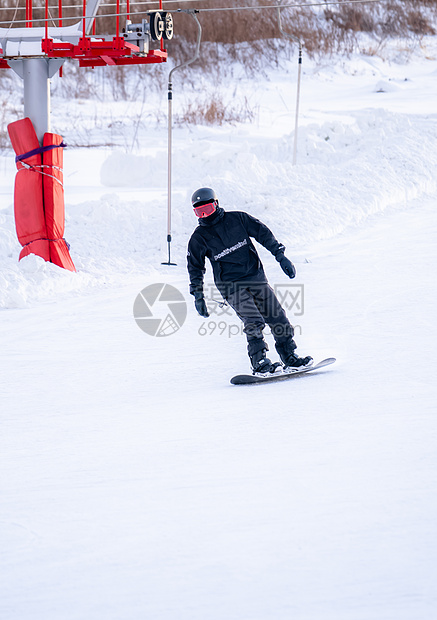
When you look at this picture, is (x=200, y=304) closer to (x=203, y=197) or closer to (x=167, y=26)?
(x=203, y=197)

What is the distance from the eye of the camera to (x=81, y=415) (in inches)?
184

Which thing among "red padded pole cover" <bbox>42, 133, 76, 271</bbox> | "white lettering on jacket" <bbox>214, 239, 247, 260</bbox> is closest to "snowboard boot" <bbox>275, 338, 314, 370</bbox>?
"white lettering on jacket" <bbox>214, 239, 247, 260</bbox>

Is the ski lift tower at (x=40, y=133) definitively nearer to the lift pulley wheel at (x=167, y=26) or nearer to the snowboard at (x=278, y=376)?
the lift pulley wheel at (x=167, y=26)

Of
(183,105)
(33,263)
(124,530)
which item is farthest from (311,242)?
(183,105)

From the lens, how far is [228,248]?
5.22 meters

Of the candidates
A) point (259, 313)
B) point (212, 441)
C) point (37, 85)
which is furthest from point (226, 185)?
point (212, 441)

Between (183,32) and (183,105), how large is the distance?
7428 millimetres

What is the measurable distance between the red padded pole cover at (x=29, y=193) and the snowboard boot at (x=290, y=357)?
12.4 feet

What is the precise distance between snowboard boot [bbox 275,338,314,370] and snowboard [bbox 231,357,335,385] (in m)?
0.05

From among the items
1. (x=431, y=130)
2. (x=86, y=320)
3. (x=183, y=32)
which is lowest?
(x=86, y=320)

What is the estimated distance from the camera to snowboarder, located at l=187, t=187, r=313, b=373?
521 centimetres

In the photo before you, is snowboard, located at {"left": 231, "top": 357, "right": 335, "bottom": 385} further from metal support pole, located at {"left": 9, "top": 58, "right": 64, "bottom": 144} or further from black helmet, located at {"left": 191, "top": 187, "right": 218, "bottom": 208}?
metal support pole, located at {"left": 9, "top": 58, "right": 64, "bottom": 144}

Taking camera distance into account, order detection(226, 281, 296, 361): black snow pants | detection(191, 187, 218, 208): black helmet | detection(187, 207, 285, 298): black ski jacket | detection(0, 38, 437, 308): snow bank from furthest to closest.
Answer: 1. detection(0, 38, 437, 308): snow bank
2. detection(226, 281, 296, 361): black snow pants
3. detection(187, 207, 285, 298): black ski jacket
4. detection(191, 187, 218, 208): black helmet

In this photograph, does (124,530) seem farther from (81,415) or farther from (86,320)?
(86,320)
